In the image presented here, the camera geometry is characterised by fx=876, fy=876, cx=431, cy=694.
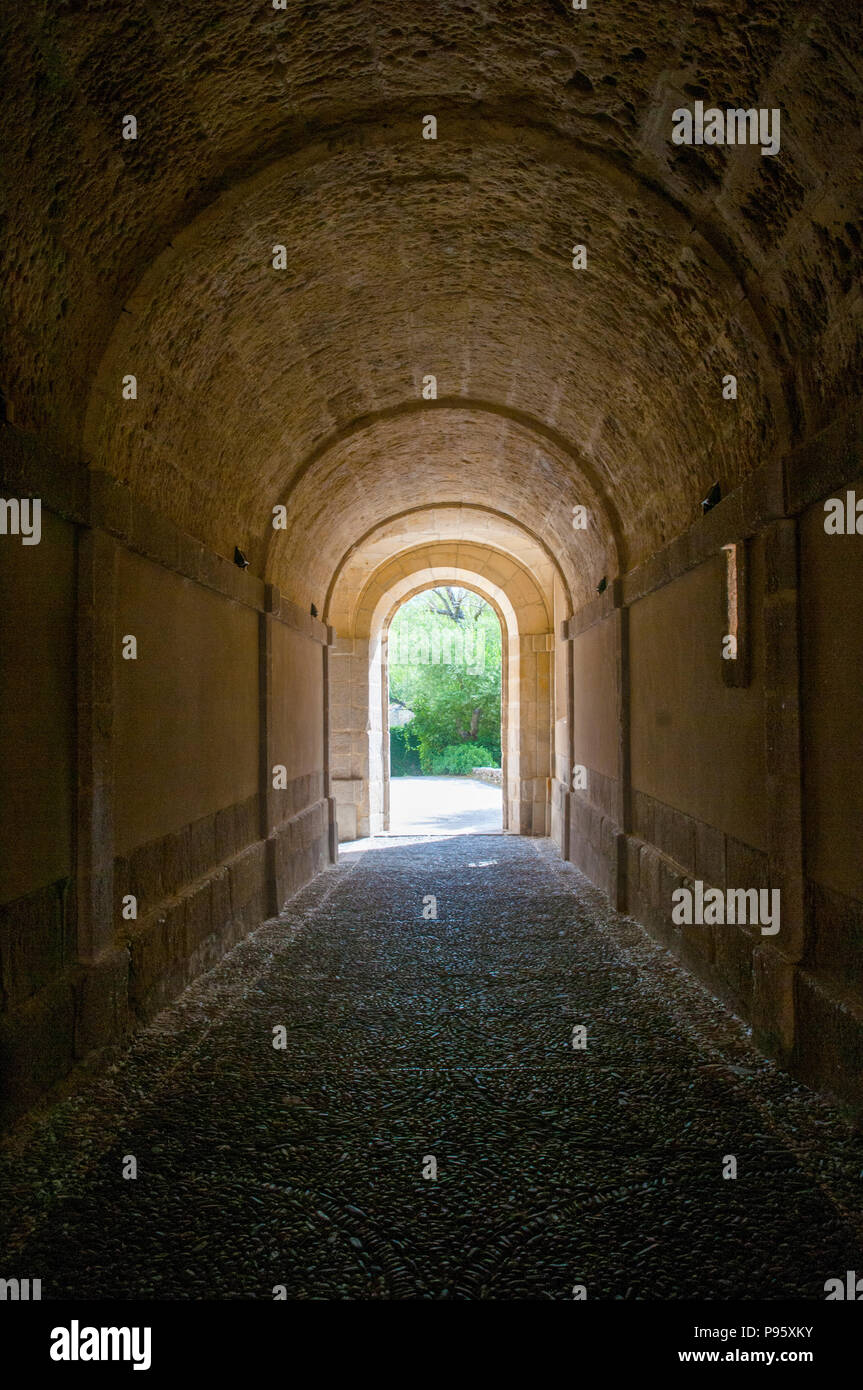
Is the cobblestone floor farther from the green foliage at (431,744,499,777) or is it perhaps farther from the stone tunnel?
the green foliage at (431,744,499,777)

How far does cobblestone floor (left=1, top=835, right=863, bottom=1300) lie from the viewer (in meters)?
2.83

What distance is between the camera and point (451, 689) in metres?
35.2

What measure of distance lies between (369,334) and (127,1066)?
5608 millimetres

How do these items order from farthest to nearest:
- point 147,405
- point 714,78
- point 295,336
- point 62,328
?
1. point 295,336
2. point 147,405
3. point 62,328
4. point 714,78

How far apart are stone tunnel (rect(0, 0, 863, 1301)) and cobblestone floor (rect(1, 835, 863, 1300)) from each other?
362 millimetres

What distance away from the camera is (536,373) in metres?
7.75

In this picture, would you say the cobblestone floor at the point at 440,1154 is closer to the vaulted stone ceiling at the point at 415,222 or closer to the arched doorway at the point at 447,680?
the vaulted stone ceiling at the point at 415,222

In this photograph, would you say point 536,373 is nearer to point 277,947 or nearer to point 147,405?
point 147,405

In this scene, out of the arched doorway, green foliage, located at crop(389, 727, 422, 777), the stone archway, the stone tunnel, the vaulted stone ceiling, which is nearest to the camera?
the vaulted stone ceiling

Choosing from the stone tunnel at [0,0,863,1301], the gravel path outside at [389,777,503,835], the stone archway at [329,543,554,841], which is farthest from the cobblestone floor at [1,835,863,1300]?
the gravel path outside at [389,777,503,835]

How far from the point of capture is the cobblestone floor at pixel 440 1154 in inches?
111

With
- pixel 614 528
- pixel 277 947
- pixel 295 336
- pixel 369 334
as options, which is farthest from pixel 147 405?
pixel 614 528

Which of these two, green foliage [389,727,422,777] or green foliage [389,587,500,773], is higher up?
green foliage [389,587,500,773]

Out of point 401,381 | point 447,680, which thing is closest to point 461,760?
point 447,680
